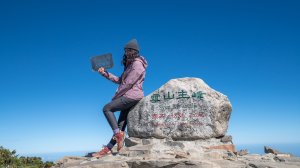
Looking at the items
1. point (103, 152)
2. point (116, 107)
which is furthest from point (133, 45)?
point (103, 152)

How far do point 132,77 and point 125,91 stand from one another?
0.48 metres

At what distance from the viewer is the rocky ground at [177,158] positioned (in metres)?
8.89

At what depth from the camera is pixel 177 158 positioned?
936 centimetres

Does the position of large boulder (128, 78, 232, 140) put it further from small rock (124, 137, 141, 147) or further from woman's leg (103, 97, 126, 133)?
woman's leg (103, 97, 126, 133)

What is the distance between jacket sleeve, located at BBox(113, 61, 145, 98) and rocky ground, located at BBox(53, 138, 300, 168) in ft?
5.00

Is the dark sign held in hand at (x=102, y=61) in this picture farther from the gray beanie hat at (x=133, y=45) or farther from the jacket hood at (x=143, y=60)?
the jacket hood at (x=143, y=60)

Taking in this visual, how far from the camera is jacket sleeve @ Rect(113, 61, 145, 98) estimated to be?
10742 mm

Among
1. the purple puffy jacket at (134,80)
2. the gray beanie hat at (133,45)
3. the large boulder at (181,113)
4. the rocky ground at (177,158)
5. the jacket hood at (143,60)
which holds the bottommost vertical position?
the rocky ground at (177,158)

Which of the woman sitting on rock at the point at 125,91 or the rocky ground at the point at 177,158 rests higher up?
the woman sitting on rock at the point at 125,91

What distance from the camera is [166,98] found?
11.1 metres

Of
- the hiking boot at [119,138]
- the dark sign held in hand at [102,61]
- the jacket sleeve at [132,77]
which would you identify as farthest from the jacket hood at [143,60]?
the hiking boot at [119,138]

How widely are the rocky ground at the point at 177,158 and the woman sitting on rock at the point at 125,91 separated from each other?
1.51 ft

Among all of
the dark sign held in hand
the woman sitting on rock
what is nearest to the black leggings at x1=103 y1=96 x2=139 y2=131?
the woman sitting on rock

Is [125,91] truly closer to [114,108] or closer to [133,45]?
[114,108]
